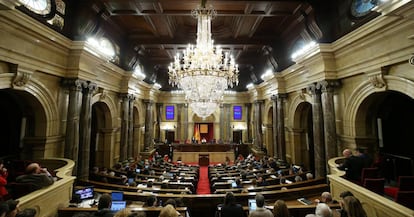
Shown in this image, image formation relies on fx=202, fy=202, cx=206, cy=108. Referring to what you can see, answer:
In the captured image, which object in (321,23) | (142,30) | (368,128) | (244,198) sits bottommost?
(244,198)

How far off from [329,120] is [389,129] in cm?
223

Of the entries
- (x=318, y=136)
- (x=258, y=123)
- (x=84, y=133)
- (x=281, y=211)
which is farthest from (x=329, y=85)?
(x=84, y=133)

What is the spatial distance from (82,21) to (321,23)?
8.34 metres

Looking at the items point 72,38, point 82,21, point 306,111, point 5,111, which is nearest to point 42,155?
point 5,111

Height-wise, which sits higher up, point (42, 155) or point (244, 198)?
point (42, 155)

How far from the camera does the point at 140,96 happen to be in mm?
13812

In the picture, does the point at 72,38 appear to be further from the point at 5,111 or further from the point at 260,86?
the point at 260,86

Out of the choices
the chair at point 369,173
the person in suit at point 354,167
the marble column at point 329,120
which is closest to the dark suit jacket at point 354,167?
the person in suit at point 354,167

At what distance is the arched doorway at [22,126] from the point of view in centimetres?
618

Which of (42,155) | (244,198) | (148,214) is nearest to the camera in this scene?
(148,214)

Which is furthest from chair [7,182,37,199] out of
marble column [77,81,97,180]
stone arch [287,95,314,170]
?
stone arch [287,95,314,170]

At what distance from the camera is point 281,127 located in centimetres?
1088

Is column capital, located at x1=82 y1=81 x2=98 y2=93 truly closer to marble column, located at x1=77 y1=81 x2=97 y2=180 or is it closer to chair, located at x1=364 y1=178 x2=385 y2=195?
marble column, located at x1=77 y1=81 x2=97 y2=180

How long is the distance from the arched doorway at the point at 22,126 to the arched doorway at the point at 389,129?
9.85 meters
